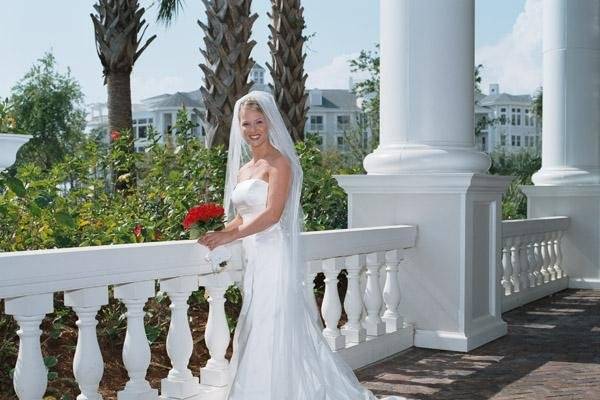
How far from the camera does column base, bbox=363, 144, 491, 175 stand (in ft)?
22.8

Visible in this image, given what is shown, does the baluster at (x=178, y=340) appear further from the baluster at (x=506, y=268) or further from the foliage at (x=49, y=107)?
the foliage at (x=49, y=107)

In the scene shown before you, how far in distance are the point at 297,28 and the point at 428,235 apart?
30.1 feet

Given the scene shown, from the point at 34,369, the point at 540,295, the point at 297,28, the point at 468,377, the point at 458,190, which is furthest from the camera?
the point at 297,28

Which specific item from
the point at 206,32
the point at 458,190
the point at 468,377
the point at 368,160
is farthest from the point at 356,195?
the point at 206,32

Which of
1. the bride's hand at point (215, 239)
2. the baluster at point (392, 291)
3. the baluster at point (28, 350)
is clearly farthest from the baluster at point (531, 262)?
the baluster at point (28, 350)

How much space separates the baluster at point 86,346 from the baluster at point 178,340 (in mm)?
612

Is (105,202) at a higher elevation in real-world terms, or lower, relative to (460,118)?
lower

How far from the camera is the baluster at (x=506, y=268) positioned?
9.46 metres

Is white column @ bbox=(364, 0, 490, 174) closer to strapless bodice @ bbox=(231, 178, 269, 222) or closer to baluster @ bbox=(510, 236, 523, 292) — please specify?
strapless bodice @ bbox=(231, 178, 269, 222)

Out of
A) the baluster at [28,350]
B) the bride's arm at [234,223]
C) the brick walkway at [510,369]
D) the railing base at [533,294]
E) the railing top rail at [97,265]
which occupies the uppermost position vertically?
the bride's arm at [234,223]

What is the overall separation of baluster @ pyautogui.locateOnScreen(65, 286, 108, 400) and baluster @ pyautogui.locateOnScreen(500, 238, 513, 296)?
638 centimetres

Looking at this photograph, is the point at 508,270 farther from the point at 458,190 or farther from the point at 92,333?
the point at 92,333

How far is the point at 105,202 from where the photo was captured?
25.5 feet

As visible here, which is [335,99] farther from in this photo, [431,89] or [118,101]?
[431,89]
